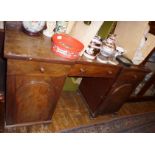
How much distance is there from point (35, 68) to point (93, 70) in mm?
582

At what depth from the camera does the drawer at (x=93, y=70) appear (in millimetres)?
1480

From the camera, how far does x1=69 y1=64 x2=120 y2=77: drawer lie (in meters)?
1.48

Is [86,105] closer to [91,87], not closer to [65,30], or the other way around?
[91,87]

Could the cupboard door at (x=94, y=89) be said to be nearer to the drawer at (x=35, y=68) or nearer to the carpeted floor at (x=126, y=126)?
the carpeted floor at (x=126, y=126)

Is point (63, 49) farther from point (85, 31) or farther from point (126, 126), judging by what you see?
point (126, 126)

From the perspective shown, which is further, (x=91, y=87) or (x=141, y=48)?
(x=91, y=87)

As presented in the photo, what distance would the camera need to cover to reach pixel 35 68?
3.92ft

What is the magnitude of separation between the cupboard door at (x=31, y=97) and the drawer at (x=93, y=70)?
6.8 inches

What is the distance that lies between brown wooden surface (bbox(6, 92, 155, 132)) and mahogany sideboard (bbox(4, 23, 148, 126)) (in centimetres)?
9

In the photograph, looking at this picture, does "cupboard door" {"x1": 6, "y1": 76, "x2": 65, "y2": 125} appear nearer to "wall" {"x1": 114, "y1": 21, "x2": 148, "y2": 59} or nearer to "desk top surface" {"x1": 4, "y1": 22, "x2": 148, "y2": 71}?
"desk top surface" {"x1": 4, "y1": 22, "x2": 148, "y2": 71}

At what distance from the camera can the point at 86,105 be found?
2184 mm


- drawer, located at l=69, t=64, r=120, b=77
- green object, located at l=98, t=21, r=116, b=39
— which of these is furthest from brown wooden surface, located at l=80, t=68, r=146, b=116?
green object, located at l=98, t=21, r=116, b=39
